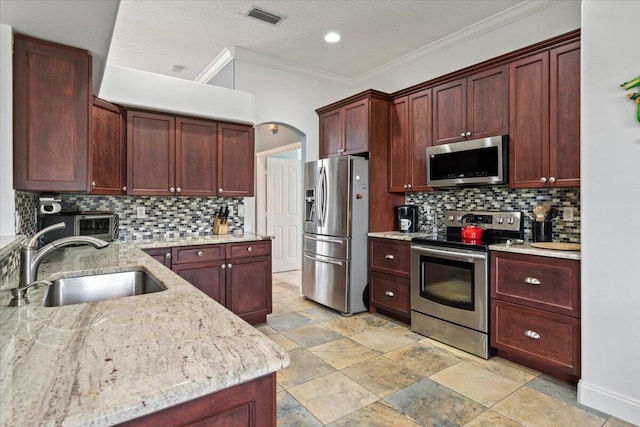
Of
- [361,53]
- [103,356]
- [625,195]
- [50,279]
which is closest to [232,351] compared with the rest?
[103,356]

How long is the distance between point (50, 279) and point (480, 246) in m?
2.72

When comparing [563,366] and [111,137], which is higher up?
[111,137]

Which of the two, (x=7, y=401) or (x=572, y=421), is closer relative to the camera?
(x=7, y=401)

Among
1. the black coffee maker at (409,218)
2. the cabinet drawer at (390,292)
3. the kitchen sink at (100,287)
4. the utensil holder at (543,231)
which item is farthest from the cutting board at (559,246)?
the kitchen sink at (100,287)

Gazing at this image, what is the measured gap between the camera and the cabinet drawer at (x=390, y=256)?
3500 mm

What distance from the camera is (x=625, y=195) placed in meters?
1.97

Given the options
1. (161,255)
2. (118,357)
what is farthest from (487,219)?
(118,357)

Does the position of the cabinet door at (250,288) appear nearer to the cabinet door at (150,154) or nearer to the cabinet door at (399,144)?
the cabinet door at (150,154)

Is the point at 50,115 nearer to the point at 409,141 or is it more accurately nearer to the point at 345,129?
the point at 345,129

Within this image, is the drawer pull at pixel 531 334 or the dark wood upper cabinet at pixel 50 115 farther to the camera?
the drawer pull at pixel 531 334

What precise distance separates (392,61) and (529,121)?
2.08 metres

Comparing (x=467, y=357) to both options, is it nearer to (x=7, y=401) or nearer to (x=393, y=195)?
(x=393, y=195)

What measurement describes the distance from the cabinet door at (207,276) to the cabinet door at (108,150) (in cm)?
89

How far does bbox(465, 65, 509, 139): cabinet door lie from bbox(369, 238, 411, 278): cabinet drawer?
123 centimetres
